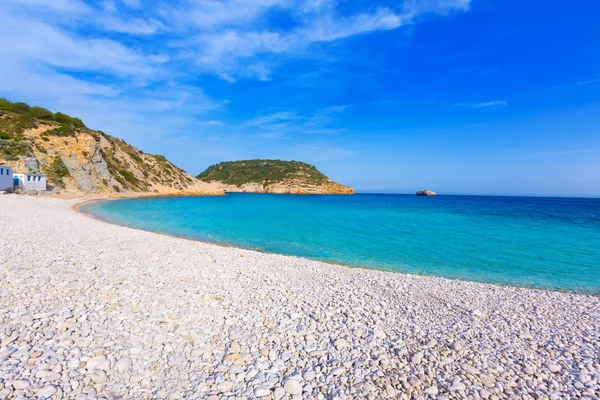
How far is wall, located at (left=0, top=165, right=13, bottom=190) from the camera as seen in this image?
36.3 m

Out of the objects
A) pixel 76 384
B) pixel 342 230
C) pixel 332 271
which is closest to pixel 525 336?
pixel 332 271

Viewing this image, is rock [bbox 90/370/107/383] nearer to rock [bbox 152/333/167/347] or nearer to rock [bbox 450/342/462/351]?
rock [bbox 152/333/167/347]

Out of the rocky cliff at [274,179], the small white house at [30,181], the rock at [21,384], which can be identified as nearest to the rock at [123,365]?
the rock at [21,384]

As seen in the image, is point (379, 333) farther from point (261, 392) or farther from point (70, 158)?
point (70, 158)

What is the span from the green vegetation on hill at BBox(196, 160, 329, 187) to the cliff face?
7737cm

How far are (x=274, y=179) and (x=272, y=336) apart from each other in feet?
474

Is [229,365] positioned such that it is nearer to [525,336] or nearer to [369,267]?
[525,336]

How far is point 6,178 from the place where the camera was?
3756 cm

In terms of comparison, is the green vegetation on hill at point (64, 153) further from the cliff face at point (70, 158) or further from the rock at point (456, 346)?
the rock at point (456, 346)

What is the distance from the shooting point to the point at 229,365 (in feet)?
15.9

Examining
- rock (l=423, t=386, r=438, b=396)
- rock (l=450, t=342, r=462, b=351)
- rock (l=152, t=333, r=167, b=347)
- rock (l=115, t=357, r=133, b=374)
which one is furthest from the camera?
rock (l=450, t=342, r=462, b=351)

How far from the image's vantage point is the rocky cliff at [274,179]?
146 m

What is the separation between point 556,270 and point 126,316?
1734 cm

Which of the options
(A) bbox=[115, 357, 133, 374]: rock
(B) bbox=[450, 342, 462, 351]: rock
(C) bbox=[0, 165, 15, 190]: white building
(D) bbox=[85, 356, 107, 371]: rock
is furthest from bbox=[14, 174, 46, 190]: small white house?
(B) bbox=[450, 342, 462, 351]: rock
